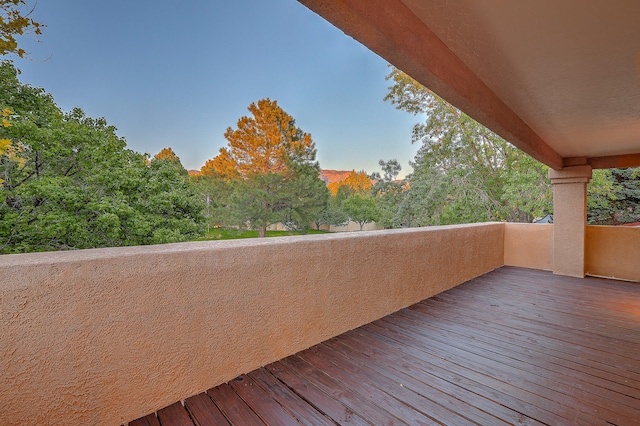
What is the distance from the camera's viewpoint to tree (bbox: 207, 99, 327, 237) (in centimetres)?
1333

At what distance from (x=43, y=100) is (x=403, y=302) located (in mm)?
9435

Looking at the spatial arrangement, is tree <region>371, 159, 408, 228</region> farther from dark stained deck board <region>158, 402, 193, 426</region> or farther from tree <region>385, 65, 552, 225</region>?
dark stained deck board <region>158, 402, 193, 426</region>

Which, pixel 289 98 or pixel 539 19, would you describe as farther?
pixel 289 98

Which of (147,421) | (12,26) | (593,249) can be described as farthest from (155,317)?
(593,249)

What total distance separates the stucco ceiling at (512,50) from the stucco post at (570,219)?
2.26 metres

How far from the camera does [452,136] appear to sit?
9836 millimetres

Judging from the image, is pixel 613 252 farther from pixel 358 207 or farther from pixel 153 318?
A: pixel 358 207

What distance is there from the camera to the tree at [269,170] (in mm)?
13328

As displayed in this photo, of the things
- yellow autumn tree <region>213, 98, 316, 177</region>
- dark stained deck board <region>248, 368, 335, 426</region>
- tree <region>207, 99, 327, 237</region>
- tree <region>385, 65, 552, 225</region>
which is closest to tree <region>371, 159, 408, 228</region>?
tree <region>385, 65, 552, 225</region>

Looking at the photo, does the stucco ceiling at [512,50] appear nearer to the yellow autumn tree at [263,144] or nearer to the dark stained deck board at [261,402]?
the dark stained deck board at [261,402]

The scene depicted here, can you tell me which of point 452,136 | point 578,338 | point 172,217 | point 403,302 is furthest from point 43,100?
point 452,136

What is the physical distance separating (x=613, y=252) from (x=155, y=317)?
6448 millimetres

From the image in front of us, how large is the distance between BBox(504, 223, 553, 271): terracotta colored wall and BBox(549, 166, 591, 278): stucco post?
0.24 meters

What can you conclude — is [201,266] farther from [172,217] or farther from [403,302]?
[172,217]
